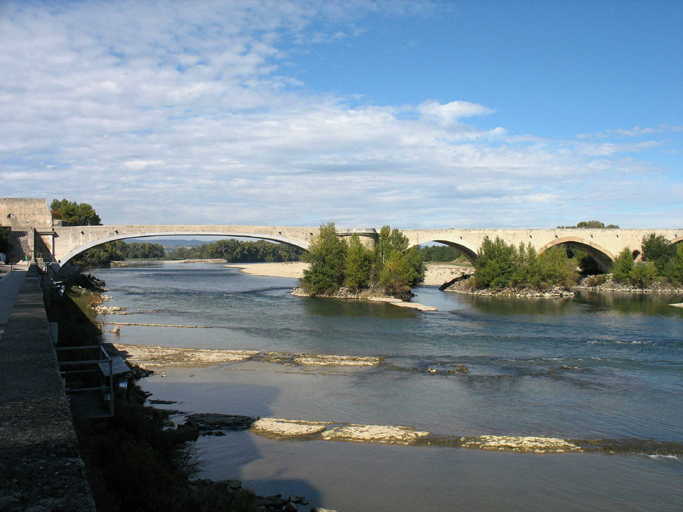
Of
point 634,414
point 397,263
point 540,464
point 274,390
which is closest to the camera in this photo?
point 540,464

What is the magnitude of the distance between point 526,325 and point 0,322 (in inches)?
842

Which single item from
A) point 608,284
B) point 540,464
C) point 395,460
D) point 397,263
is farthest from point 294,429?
point 608,284

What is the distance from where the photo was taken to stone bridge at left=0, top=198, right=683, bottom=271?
42406mm

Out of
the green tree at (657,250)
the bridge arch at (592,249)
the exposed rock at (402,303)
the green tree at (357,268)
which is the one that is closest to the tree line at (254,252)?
the bridge arch at (592,249)

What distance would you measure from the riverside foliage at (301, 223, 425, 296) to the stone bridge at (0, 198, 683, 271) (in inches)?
188

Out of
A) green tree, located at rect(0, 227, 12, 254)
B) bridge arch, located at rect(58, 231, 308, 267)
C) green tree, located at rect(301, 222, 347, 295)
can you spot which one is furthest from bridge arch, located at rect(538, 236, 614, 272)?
green tree, located at rect(0, 227, 12, 254)

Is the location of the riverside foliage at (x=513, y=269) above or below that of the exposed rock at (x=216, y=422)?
above

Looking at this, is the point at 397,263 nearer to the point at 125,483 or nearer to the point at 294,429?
the point at 294,429

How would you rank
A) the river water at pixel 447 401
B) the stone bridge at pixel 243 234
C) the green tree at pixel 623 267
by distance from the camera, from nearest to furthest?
the river water at pixel 447 401 < the stone bridge at pixel 243 234 < the green tree at pixel 623 267

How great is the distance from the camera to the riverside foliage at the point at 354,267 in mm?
37312

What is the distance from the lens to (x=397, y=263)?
37594 mm

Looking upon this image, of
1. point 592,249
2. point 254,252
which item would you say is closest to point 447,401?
point 592,249

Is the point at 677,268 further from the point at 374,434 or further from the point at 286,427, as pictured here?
the point at 286,427

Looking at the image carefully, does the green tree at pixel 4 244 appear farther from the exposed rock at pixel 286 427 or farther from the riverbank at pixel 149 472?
the exposed rock at pixel 286 427
